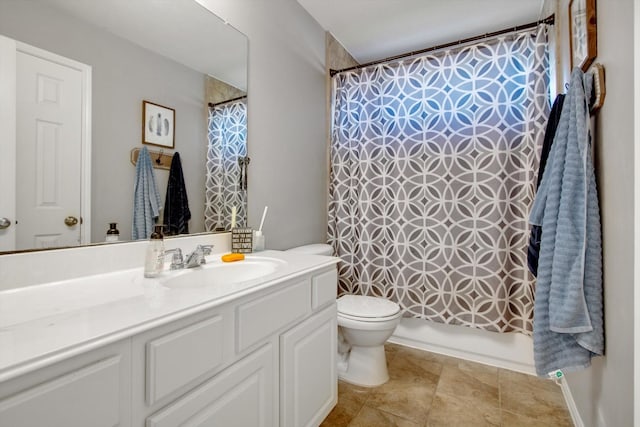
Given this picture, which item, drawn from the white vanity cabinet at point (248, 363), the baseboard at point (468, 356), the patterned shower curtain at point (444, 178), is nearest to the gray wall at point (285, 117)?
the patterned shower curtain at point (444, 178)

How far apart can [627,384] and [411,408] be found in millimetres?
973

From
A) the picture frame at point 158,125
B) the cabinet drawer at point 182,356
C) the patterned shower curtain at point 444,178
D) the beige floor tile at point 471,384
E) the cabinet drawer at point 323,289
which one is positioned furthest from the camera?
the patterned shower curtain at point 444,178

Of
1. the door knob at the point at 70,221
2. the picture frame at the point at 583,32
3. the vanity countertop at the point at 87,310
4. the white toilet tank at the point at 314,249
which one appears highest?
the picture frame at the point at 583,32

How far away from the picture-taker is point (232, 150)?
1.59 meters

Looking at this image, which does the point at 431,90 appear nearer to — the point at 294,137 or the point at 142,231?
the point at 294,137

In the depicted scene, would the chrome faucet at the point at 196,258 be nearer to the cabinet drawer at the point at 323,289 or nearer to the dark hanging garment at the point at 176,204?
the dark hanging garment at the point at 176,204

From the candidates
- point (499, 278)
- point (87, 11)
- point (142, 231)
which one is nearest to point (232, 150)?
point (142, 231)

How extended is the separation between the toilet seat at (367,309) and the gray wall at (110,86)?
121 centimetres

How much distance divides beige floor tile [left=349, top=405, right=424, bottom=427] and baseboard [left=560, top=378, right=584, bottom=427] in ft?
2.37

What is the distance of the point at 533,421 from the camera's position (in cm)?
147

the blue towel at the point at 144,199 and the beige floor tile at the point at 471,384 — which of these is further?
the beige floor tile at the point at 471,384

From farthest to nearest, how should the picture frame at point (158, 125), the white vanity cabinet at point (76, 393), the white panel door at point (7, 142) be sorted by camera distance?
1. the picture frame at point (158, 125)
2. the white panel door at point (7, 142)
3. the white vanity cabinet at point (76, 393)

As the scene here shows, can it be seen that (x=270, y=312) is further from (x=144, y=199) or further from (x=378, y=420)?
(x=378, y=420)

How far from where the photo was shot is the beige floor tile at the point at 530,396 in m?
1.54
